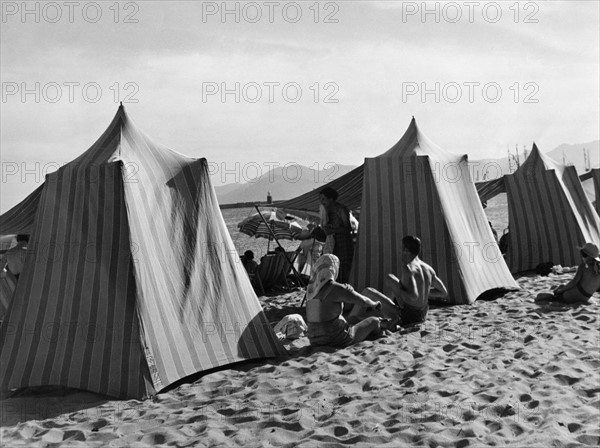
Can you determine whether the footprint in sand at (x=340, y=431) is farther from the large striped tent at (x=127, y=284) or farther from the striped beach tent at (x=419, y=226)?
the striped beach tent at (x=419, y=226)

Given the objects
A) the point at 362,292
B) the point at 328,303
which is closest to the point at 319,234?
the point at 362,292

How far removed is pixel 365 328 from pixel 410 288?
771 mm

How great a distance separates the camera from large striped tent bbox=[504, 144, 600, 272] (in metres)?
12.0

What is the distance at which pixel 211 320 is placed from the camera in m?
5.64

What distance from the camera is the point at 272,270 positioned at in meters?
10.6

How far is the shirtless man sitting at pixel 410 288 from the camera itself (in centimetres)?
690

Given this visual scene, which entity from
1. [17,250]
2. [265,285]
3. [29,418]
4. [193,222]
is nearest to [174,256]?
[193,222]

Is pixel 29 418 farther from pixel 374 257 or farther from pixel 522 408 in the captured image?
pixel 374 257

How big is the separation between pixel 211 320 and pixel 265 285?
16.1 feet

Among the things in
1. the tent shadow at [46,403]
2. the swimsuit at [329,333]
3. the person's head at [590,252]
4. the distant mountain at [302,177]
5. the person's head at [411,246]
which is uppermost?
the distant mountain at [302,177]

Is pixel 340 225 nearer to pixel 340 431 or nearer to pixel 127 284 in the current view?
pixel 127 284

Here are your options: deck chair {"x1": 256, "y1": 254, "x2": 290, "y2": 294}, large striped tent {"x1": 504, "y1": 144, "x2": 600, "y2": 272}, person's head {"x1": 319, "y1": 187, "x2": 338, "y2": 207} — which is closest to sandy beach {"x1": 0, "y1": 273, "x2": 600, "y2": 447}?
person's head {"x1": 319, "y1": 187, "x2": 338, "y2": 207}

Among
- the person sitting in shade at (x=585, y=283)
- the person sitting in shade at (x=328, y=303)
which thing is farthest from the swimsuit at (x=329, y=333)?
the person sitting in shade at (x=585, y=283)

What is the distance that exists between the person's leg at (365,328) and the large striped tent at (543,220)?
6.01 meters
